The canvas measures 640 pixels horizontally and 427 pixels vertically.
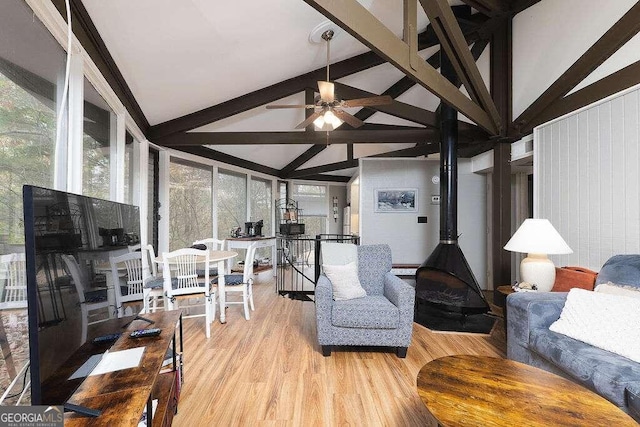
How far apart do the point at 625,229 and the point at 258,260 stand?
5589mm

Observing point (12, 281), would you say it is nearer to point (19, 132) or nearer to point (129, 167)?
point (19, 132)

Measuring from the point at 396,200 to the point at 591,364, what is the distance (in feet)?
12.7

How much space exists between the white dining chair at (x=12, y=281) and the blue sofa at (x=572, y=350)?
2.68 m

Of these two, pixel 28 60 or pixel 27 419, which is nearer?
pixel 27 419

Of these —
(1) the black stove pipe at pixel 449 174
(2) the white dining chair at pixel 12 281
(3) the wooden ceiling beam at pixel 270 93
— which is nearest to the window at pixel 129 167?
(3) the wooden ceiling beam at pixel 270 93

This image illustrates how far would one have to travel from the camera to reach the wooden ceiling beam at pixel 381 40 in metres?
1.60

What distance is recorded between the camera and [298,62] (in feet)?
11.4

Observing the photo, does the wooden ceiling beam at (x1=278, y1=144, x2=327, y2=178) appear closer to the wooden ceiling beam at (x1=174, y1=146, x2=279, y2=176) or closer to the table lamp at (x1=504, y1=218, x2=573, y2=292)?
the wooden ceiling beam at (x1=174, y1=146, x2=279, y2=176)

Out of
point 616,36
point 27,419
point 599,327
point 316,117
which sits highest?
point 616,36

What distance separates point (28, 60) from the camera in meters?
1.38

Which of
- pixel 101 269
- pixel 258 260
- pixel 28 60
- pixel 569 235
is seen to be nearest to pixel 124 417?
pixel 101 269

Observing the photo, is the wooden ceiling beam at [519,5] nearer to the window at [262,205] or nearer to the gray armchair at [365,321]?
the gray armchair at [365,321]

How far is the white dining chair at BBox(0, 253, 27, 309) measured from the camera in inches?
43.9

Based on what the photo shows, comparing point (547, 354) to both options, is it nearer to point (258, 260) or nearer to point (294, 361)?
point (294, 361)
